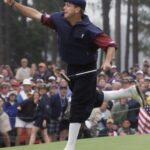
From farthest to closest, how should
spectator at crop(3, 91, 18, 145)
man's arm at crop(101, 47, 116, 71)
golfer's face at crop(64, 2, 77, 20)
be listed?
1. spectator at crop(3, 91, 18, 145)
2. golfer's face at crop(64, 2, 77, 20)
3. man's arm at crop(101, 47, 116, 71)

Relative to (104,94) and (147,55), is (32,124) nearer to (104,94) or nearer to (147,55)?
(104,94)

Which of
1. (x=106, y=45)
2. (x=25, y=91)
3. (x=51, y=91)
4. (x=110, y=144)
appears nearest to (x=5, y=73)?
(x=25, y=91)

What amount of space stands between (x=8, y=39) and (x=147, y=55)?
50.7 feet

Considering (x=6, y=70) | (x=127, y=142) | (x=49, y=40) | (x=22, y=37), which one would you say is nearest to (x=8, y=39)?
(x=22, y=37)

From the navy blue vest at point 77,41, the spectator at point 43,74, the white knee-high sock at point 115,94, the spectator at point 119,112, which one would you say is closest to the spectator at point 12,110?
the spectator at point 119,112

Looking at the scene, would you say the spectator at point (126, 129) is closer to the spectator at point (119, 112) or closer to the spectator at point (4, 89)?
the spectator at point (119, 112)

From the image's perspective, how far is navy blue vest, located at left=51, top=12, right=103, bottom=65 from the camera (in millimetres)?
8739

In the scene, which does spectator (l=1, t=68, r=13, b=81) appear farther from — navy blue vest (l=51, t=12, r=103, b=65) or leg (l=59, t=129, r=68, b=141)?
navy blue vest (l=51, t=12, r=103, b=65)

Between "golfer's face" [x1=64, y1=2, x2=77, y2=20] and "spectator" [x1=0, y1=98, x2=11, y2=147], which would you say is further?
"spectator" [x1=0, y1=98, x2=11, y2=147]

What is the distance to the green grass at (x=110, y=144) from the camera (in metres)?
10.3

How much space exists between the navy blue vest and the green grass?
1.88m

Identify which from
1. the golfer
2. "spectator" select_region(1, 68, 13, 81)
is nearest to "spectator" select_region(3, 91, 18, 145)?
"spectator" select_region(1, 68, 13, 81)

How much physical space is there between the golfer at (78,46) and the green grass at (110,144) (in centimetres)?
136

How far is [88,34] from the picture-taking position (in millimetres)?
8734
